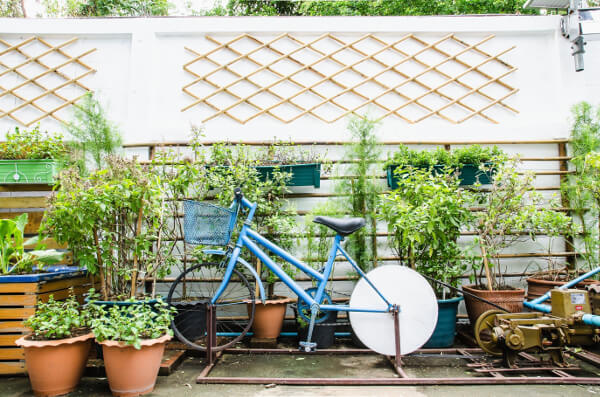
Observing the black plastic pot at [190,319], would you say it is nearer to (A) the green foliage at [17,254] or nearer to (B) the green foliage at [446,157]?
(A) the green foliage at [17,254]

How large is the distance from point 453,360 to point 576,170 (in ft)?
6.93

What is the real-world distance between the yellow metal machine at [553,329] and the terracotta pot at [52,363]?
7.68 ft

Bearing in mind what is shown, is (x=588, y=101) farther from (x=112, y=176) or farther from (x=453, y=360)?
(x=112, y=176)

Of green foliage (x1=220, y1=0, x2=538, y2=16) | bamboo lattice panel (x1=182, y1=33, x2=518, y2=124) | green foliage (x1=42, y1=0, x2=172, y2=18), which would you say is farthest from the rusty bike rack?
green foliage (x1=42, y1=0, x2=172, y2=18)

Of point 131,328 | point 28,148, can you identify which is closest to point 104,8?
point 28,148

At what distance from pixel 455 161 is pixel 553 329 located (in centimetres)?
137

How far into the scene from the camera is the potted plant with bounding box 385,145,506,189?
9.67 feet

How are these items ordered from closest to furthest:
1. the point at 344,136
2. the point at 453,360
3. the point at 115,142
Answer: the point at 453,360, the point at 115,142, the point at 344,136

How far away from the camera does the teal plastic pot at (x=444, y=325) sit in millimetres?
2578

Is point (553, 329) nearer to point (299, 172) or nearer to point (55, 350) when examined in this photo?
point (299, 172)

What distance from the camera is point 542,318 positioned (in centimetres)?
214

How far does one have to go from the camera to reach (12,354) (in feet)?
7.10

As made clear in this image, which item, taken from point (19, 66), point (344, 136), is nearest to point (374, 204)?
point (344, 136)

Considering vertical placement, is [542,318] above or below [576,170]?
below
